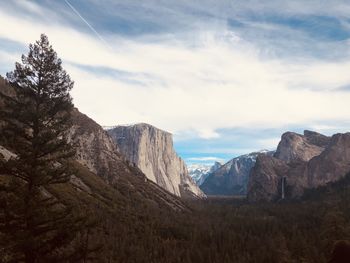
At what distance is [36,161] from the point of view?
1144 inches

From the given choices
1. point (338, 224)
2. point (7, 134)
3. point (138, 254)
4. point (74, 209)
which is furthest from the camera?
point (138, 254)

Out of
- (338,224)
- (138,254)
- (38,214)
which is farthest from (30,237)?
(138,254)

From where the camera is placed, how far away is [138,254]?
167125 millimetres

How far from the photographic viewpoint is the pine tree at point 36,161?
2717 cm

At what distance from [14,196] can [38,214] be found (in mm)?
2105

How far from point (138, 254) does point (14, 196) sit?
484 ft

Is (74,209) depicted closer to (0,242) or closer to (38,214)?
(38,214)

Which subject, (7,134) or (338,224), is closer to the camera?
(7,134)

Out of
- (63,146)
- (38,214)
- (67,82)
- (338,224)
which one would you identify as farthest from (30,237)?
(338,224)

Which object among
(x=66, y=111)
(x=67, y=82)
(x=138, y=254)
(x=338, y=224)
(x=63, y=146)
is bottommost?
(x=138, y=254)

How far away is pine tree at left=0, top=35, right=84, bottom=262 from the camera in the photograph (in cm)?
2717

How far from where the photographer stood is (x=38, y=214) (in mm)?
27641

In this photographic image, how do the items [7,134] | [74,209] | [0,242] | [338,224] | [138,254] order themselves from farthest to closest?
[138,254]
[338,224]
[74,209]
[7,134]
[0,242]

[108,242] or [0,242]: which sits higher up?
[0,242]
